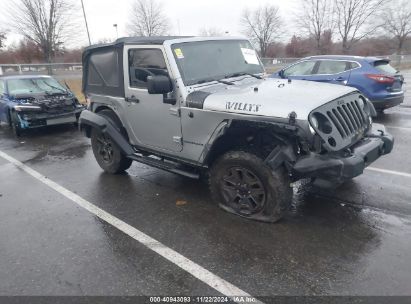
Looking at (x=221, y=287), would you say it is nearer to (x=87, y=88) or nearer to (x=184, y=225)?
(x=184, y=225)

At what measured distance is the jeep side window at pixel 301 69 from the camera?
9805mm

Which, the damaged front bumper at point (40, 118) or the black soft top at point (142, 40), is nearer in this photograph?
the black soft top at point (142, 40)

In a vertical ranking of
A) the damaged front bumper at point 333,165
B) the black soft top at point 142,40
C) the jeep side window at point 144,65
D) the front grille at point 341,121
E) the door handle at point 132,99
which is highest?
the black soft top at point 142,40

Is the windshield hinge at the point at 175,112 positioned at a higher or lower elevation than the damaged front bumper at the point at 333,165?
higher

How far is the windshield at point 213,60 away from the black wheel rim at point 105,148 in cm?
202

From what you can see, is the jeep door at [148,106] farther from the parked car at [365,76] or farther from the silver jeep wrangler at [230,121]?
the parked car at [365,76]

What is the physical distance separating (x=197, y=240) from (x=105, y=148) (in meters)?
2.84

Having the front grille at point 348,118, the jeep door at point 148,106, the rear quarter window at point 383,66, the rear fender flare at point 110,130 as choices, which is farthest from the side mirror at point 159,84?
the rear quarter window at point 383,66

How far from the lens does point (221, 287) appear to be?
300cm

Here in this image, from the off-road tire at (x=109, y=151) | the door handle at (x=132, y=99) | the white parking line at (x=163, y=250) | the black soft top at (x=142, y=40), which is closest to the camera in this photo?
the white parking line at (x=163, y=250)

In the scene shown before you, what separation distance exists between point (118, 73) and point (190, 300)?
346 centimetres

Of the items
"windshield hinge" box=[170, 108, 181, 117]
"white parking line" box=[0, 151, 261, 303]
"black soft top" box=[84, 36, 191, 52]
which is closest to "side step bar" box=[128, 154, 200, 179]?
"windshield hinge" box=[170, 108, 181, 117]

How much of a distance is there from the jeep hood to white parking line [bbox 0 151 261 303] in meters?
1.55

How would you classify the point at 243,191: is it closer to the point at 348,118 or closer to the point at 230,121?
the point at 230,121
